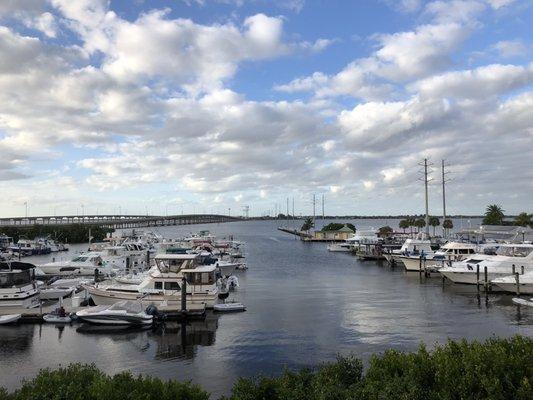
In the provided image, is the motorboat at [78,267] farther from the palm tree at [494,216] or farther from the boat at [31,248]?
the palm tree at [494,216]

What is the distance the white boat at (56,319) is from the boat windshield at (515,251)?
41.8 metres

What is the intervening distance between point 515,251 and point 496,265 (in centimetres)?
332

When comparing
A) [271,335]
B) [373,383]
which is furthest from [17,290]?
[373,383]

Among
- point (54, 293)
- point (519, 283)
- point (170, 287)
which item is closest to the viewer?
point (170, 287)

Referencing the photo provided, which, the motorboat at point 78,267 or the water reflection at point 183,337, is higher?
the motorboat at point 78,267

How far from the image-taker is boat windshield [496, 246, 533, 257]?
156 ft

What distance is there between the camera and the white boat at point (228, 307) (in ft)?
121

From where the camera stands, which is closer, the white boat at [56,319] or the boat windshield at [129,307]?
the boat windshield at [129,307]

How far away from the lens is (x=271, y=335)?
29.9 metres

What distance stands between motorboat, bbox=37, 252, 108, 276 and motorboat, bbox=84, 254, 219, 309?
22.1m

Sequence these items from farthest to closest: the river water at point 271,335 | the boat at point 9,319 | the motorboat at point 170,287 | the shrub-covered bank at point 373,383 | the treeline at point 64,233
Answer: the treeline at point 64,233 < the motorboat at point 170,287 < the boat at point 9,319 < the river water at point 271,335 < the shrub-covered bank at point 373,383

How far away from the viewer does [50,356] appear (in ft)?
85.6

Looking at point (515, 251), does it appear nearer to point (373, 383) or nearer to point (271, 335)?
point (271, 335)

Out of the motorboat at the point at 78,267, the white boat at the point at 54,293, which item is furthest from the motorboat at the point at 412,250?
the white boat at the point at 54,293
